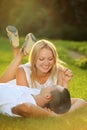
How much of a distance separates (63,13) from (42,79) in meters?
4.34

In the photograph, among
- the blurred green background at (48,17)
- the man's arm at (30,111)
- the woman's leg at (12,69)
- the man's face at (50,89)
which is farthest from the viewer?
the blurred green background at (48,17)

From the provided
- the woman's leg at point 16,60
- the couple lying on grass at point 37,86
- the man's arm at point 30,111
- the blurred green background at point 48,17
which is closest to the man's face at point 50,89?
the couple lying on grass at point 37,86

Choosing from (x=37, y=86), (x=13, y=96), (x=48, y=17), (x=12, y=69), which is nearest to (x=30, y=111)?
(x=13, y=96)

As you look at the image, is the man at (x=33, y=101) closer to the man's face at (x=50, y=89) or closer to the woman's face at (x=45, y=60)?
the man's face at (x=50, y=89)

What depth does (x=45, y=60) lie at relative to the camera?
11.6 feet

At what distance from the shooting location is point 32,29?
757 cm

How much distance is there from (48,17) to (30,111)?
186 inches

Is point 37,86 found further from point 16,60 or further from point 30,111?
point 30,111

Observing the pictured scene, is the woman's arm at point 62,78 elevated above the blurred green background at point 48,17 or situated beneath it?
elevated above

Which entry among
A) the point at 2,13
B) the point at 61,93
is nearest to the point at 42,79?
the point at 61,93

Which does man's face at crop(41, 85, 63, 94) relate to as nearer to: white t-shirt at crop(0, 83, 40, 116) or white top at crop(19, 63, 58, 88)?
white t-shirt at crop(0, 83, 40, 116)

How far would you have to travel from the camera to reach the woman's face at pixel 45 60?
3.54m

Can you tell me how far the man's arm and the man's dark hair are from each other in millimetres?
52

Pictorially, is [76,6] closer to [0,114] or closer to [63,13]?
[63,13]
